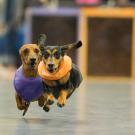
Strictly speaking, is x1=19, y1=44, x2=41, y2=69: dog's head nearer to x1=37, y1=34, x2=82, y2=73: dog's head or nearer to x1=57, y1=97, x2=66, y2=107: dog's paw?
x1=37, y1=34, x2=82, y2=73: dog's head

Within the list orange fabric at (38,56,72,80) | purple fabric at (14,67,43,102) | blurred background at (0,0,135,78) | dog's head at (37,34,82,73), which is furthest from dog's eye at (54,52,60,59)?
blurred background at (0,0,135,78)

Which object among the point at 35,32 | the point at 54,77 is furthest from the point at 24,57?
the point at 35,32

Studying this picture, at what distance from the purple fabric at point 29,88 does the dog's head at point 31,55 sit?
0.40 ft

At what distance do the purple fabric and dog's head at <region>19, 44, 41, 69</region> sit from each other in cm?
12

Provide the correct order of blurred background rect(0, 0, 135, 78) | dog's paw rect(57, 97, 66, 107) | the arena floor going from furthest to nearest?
blurred background rect(0, 0, 135, 78)
dog's paw rect(57, 97, 66, 107)
the arena floor

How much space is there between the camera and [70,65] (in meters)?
6.46

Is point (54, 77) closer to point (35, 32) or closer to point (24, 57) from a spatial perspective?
point (24, 57)

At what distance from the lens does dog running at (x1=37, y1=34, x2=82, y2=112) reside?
6.23m

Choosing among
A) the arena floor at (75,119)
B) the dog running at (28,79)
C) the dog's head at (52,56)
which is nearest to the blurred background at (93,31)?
the arena floor at (75,119)

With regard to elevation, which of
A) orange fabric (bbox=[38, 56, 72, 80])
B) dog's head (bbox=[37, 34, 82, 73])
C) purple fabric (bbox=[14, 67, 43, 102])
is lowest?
purple fabric (bbox=[14, 67, 43, 102])

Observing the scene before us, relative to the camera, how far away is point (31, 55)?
6250 mm

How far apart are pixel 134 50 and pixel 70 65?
1157 cm

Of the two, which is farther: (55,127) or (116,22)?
(116,22)

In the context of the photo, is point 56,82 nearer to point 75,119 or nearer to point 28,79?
point 28,79
